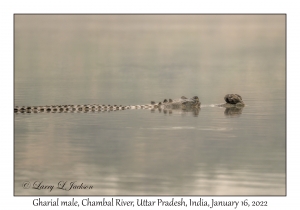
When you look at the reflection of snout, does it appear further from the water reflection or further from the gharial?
the water reflection

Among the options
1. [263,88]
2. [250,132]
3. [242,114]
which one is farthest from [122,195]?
[263,88]

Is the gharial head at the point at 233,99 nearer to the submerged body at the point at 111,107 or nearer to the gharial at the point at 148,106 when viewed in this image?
the gharial at the point at 148,106

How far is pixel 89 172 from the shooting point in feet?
54.9

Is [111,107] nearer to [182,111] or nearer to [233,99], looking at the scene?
[182,111]

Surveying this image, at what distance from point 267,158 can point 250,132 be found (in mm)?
3645

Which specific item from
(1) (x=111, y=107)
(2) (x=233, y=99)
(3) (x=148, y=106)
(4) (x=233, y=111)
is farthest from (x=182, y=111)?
(1) (x=111, y=107)

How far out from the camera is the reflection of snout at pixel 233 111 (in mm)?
26391

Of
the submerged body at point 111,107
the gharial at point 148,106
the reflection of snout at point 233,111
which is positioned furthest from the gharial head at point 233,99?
the submerged body at point 111,107

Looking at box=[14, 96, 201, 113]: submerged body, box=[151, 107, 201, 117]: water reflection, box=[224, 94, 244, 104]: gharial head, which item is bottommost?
box=[151, 107, 201, 117]: water reflection

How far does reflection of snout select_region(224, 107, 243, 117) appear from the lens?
26.4m

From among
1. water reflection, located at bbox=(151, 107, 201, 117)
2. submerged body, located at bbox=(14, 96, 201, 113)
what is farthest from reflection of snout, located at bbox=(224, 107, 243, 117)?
submerged body, located at bbox=(14, 96, 201, 113)

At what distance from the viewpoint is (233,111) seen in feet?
89.8

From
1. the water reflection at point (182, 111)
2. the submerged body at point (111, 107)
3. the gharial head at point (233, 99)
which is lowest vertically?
the water reflection at point (182, 111)

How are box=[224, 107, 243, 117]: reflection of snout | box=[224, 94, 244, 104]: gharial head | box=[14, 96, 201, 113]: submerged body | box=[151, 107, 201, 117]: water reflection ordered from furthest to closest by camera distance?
box=[224, 94, 244, 104]: gharial head → box=[14, 96, 201, 113]: submerged body → box=[151, 107, 201, 117]: water reflection → box=[224, 107, 243, 117]: reflection of snout
